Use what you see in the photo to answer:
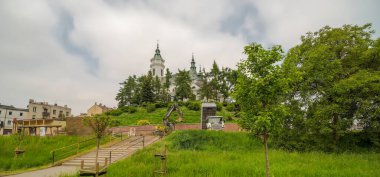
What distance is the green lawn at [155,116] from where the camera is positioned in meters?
42.3

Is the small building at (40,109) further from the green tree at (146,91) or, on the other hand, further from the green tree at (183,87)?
the green tree at (183,87)

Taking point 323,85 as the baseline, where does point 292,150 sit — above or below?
below

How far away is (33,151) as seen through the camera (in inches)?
796

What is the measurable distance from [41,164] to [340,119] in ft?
74.4

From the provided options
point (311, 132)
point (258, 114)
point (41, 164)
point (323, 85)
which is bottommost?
point (41, 164)

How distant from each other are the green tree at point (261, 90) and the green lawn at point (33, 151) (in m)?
15.6

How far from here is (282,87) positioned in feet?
30.8

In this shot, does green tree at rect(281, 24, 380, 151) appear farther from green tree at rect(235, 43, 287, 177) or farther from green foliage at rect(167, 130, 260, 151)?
green tree at rect(235, 43, 287, 177)

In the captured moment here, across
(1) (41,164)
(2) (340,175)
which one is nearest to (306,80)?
(2) (340,175)

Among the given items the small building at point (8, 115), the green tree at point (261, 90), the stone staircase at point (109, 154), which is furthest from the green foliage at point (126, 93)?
the green tree at point (261, 90)

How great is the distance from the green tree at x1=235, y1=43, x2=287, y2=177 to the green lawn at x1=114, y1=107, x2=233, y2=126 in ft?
103

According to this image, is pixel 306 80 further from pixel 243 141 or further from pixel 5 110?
pixel 5 110

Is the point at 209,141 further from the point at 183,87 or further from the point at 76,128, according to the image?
the point at 183,87

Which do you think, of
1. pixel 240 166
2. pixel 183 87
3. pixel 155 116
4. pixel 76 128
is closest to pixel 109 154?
pixel 240 166
